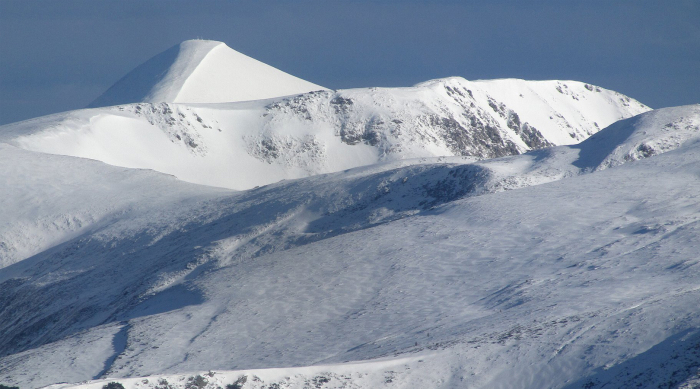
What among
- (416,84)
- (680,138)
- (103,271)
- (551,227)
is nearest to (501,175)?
(551,227)

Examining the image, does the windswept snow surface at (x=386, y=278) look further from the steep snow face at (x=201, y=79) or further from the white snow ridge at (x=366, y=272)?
the steep snow face at (x=201, y=79)

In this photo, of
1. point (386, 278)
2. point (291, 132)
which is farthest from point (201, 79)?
point (386, 278)

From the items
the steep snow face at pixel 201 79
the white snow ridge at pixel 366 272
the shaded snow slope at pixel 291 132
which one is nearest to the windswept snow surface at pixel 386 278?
the white snow ridge at pixel 366 272

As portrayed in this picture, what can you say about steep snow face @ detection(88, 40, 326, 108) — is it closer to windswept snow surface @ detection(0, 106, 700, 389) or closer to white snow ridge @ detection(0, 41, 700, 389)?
white snow ridge @ detection(0, 41, 700, 389)

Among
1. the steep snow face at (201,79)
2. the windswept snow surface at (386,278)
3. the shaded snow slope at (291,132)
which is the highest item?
the steep snow face at (201,79)

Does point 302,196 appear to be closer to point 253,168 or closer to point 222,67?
point 253,168

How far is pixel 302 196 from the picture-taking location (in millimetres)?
44750

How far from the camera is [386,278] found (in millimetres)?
28797

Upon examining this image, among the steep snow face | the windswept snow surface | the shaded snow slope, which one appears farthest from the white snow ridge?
the steep snow face

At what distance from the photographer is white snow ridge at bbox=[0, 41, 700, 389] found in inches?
667

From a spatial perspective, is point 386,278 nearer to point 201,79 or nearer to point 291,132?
point 291,132

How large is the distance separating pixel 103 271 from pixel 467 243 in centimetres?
2115

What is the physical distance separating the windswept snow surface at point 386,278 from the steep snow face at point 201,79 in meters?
64.2

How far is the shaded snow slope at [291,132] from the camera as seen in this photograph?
78375 millimetres
